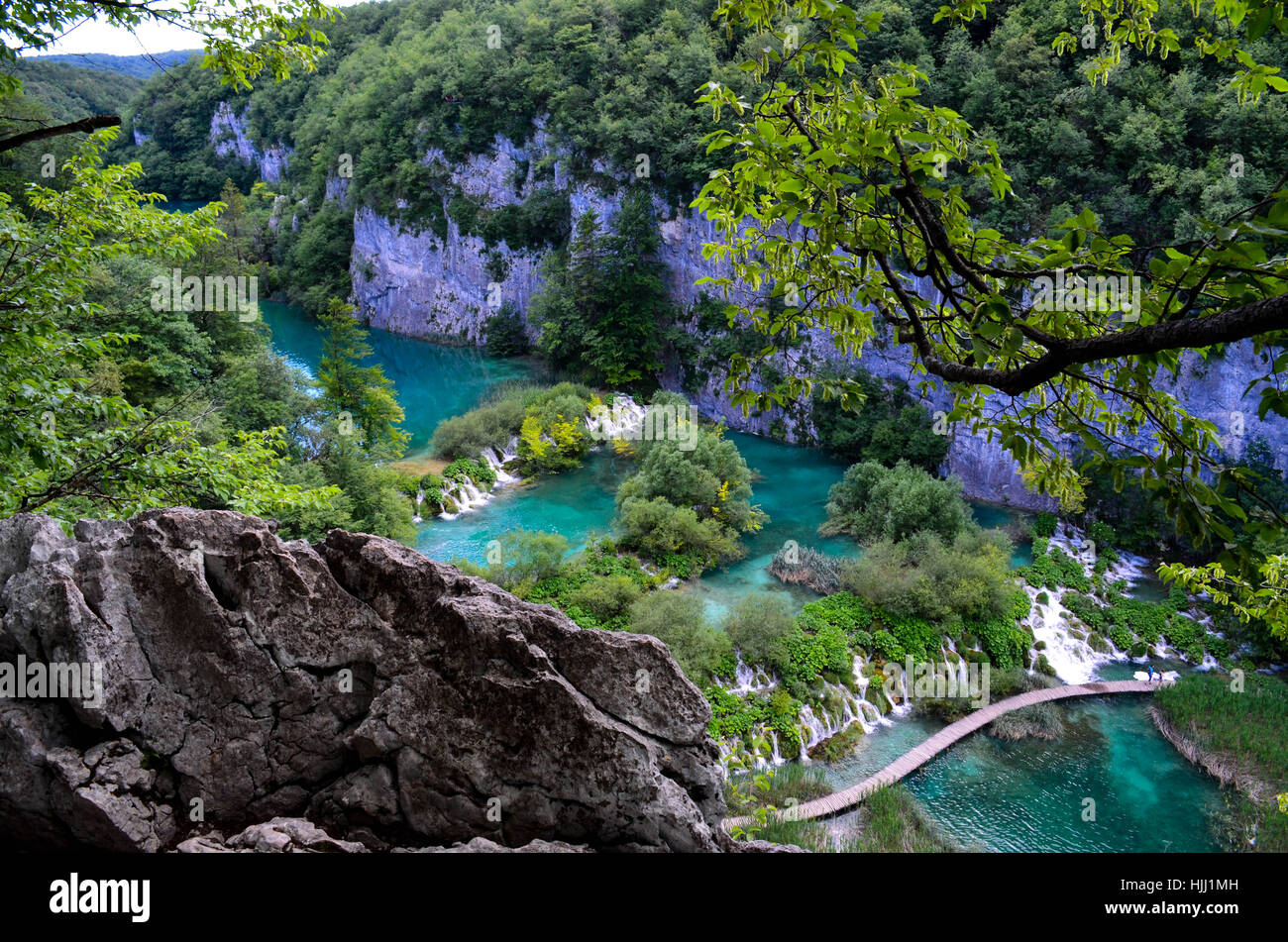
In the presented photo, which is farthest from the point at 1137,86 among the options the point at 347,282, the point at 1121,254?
the point at 347,282

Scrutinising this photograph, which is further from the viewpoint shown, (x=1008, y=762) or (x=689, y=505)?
(x=689, y=505)

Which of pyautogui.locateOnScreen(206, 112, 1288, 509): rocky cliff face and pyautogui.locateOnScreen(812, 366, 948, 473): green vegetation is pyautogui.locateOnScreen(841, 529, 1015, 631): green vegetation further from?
pyautogui.locateOnScreen(812, 366, 948, 473): green vegetation

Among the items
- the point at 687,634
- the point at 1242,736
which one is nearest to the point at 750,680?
the point at 687,634

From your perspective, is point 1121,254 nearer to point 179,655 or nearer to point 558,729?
point 558,729

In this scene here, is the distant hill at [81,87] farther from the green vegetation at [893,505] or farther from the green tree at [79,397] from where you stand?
the green tree at [79,397]

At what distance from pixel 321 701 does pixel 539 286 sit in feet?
129

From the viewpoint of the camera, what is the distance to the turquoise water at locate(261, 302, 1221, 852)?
40.9 ft

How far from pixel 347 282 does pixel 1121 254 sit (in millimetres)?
54495

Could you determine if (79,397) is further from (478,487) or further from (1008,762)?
(478,487)

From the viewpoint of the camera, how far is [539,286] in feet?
136

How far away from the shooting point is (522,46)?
42.1 meters

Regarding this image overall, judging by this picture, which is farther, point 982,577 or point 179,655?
point 982,577

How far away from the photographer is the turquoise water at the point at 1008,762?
12477 mm

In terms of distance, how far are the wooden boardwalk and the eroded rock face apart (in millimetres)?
6561
